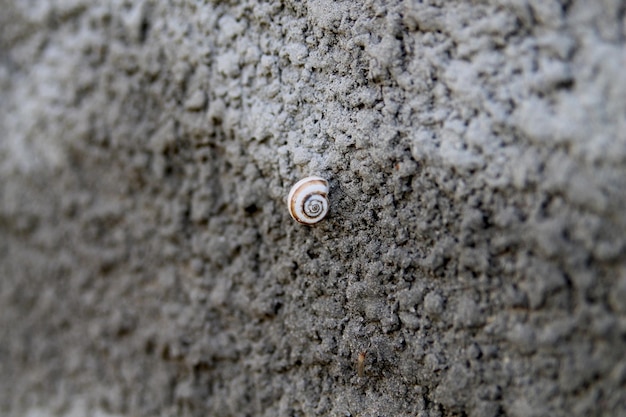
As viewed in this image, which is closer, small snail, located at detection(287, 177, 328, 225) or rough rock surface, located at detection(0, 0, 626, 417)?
rough rock surface, located at detection(0, 0, 626, 417)

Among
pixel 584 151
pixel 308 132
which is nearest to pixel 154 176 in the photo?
pixel 308 132

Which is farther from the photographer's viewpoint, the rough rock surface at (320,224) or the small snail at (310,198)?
the small snail at (310,198)

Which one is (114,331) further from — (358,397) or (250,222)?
(358,397)
